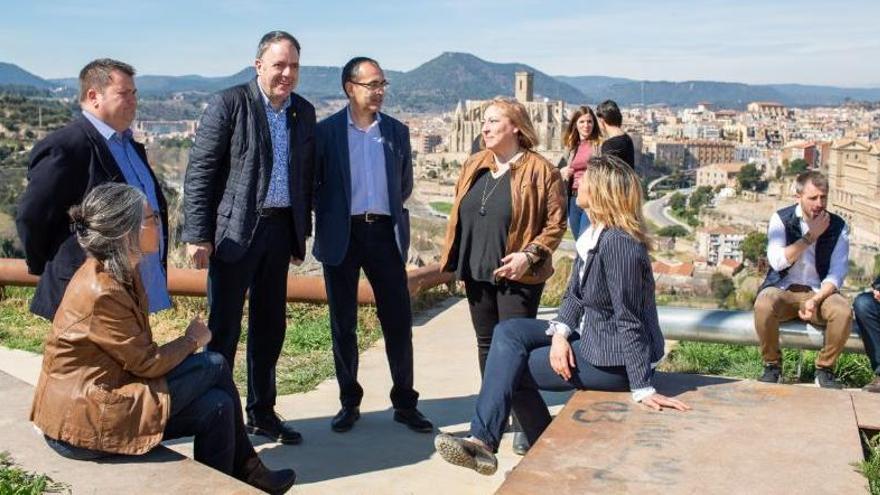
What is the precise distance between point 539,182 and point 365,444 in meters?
1.31

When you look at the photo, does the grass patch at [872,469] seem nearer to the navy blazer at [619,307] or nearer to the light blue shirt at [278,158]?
the navy blazer at [619,307]

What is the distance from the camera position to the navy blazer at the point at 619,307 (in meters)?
3.09

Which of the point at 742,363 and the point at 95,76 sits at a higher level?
the point at 95,76

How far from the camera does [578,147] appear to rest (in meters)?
6.35

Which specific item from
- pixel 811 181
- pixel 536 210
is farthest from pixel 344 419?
pixel 811 181

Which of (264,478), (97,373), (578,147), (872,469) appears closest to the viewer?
(872,469)

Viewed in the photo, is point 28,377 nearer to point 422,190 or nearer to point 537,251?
point 537,251

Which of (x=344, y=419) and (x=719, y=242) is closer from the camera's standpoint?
(x=344, y=419)

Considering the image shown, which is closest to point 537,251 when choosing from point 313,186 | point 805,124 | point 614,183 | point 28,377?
point 614,183

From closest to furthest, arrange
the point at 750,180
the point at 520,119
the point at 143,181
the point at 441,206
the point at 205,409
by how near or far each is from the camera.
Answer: the point at 205,409 → the point at 143,181 → the point at 520,119 → the point at 441,206 → the point at 750,180

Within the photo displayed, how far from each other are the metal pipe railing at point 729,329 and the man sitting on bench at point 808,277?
0.05 m

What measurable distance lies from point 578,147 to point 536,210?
8.59ft

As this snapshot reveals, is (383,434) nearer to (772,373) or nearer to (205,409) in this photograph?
(205,409)

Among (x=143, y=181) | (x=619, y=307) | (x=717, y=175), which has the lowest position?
(x=717, y=175)
